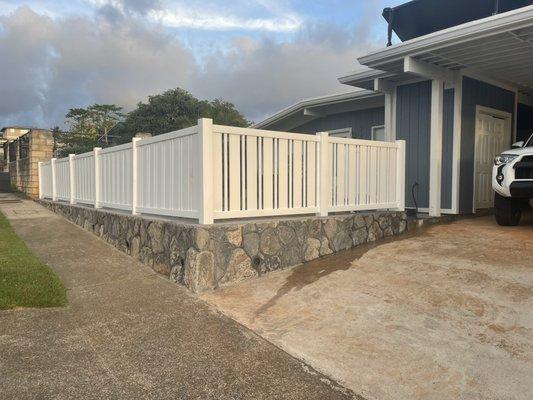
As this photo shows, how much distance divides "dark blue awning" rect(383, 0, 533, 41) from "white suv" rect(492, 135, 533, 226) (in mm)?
5519

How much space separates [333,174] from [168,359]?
4000mm

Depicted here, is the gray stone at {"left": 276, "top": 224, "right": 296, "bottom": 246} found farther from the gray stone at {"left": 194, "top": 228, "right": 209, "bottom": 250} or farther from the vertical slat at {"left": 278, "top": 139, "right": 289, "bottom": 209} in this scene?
the gray stone at {"left": 194, "top": 228, "right": 209, "bottom": 250}

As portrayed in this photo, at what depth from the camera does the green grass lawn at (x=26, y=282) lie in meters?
5.18

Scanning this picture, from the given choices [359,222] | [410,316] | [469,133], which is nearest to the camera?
[410,316]

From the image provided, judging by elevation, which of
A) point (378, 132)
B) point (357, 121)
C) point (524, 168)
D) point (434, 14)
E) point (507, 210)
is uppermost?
point (434, 14)

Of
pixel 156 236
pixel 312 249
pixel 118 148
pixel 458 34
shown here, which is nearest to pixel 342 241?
pixel 312 249

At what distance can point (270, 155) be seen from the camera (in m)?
6.25

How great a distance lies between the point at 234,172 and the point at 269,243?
3.37 feet

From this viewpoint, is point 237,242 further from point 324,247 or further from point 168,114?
point 168,114

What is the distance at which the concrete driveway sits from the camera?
3449 mm

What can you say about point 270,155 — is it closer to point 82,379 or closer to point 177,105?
point 82,379

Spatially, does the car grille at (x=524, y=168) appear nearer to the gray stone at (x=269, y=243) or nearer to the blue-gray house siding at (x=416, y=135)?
the blue-gray house siding at (x=416, y=135)

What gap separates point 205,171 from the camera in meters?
5.53

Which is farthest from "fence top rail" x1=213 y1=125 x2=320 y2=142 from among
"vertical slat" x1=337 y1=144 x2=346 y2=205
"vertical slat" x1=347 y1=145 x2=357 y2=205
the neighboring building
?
the neighboring building
